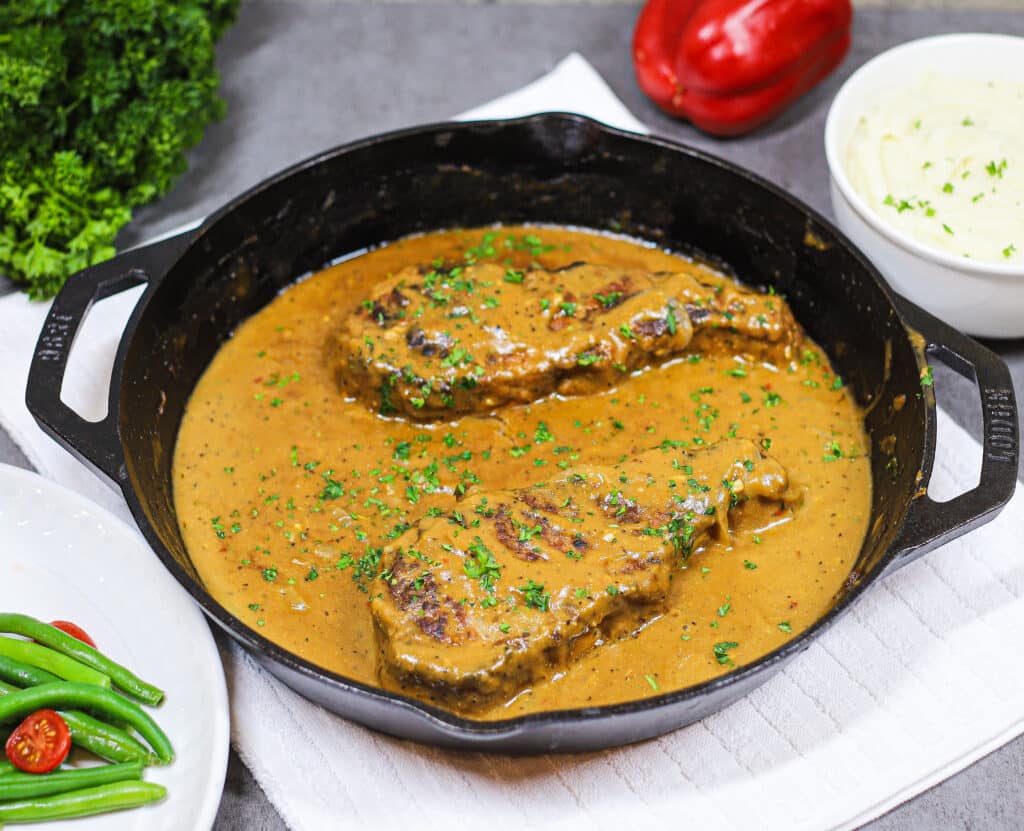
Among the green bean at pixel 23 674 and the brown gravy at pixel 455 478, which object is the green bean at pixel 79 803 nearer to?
the green bean at pixel 23 674

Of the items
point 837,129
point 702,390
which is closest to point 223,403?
point 702,390

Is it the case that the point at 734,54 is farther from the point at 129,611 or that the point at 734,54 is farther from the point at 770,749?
the point at 129,611

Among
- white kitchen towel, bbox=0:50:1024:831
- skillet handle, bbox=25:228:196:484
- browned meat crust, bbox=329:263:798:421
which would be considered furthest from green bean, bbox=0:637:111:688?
browned meat crust, bbox=329:263:798:421

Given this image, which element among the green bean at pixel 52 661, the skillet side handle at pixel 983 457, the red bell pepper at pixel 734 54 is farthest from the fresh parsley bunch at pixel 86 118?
the skillet side handle at pixel 983 457

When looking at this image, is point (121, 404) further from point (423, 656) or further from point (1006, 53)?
point (1006, 53)

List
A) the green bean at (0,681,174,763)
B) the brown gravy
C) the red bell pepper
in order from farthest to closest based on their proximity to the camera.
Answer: the red bell pepper, the brown gravy, the green bean at (0,681,174,763)

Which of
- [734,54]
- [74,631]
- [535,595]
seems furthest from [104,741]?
[734,54]

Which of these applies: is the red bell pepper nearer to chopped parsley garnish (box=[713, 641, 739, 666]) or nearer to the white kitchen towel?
the white kitchen towel
